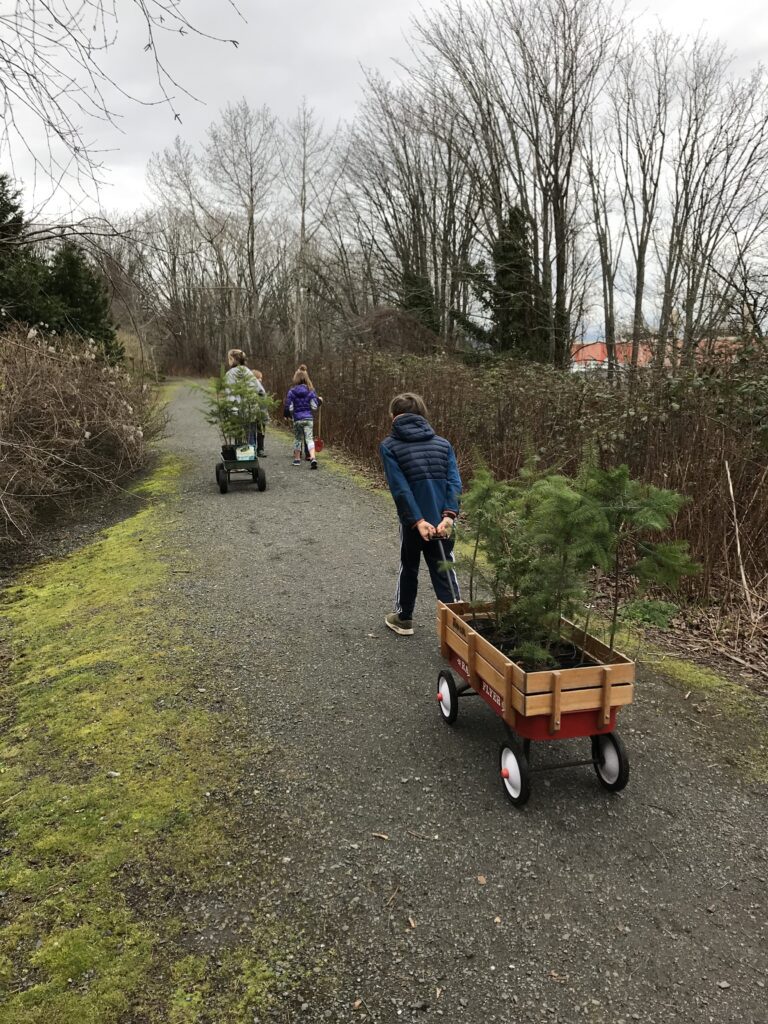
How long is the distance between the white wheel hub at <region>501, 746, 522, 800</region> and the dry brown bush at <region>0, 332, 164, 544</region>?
6104 mm

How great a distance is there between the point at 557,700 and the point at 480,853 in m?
0.75

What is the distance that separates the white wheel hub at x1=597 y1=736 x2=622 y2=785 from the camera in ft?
10.7

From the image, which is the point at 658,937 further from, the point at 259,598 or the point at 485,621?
the point at 259,598

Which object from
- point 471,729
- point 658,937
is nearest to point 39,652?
point 471,729

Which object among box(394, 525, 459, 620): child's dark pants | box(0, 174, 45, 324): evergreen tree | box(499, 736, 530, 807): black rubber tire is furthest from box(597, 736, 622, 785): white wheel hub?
box(0, 174, 45, 324): evergreen tree

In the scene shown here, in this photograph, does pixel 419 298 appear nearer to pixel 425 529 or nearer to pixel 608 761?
pixel 425 529

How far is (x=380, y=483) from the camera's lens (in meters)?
11.4

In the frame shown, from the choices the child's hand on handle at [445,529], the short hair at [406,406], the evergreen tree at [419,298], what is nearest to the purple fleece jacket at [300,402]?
the short hair at [406,406]

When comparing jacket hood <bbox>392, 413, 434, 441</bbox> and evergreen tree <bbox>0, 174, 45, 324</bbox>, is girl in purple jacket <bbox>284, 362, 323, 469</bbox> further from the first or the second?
jacket hood <bbox>392, 413, 434, 441</bbox>

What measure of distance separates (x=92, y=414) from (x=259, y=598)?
542 centimetres

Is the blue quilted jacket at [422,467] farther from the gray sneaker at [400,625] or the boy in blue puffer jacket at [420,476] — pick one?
the gray sneaker at [400,625]

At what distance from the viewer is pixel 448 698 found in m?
3.93

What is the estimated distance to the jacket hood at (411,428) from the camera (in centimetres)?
489

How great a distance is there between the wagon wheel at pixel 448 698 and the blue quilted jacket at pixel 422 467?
49.3 inches
